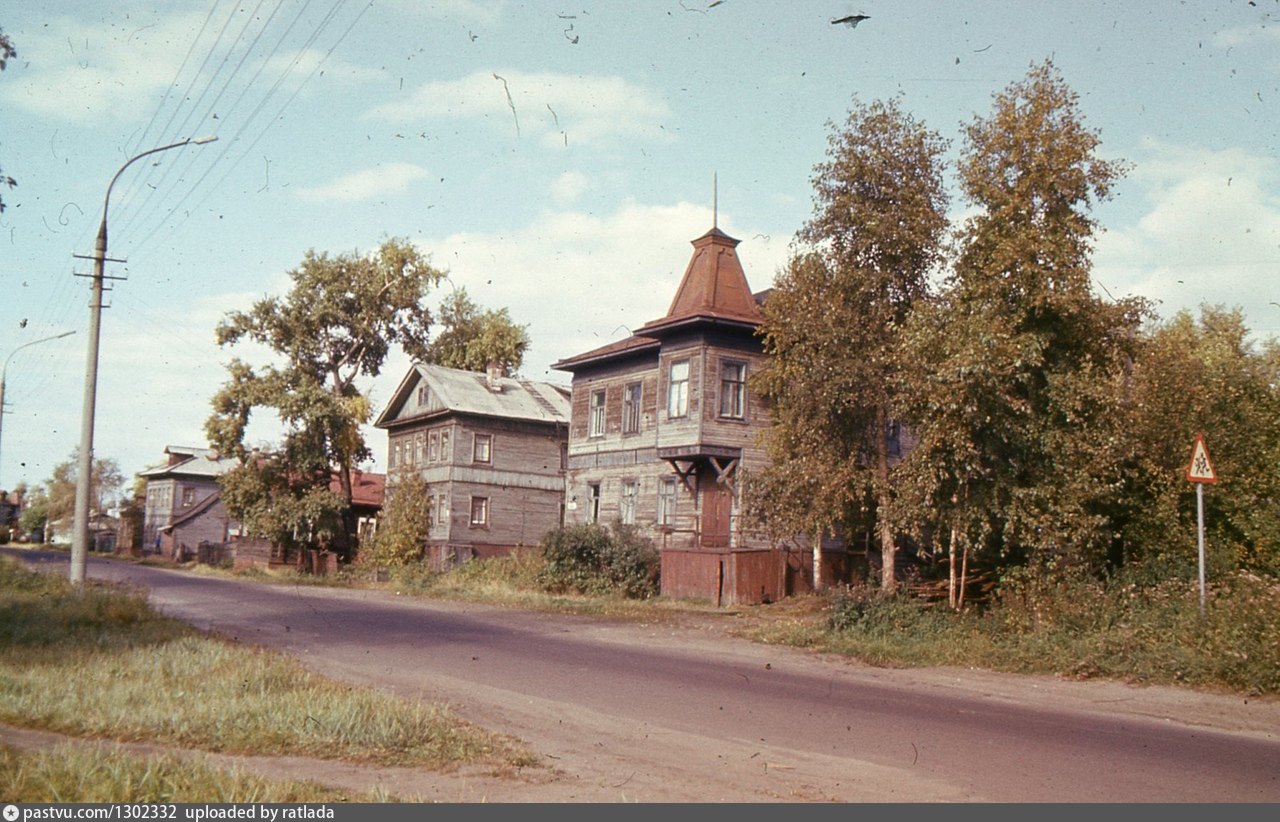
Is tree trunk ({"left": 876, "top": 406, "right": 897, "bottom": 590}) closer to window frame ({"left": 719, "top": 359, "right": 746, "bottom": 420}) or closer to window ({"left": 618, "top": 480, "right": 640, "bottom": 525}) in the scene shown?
window frame ({"left": 719, "top": 359, "right": 746, "bottom": 420})

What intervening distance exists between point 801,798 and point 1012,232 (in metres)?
14.3

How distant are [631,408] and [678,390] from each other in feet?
12.3

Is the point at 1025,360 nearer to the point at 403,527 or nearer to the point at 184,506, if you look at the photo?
the point at 403,527

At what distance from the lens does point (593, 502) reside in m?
39.5

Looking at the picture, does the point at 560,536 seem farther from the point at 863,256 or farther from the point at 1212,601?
the point at 1212,601

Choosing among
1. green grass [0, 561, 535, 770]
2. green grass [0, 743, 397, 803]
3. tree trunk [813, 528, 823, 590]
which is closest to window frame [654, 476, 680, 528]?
tree trunk [813, 528, 823, 590]

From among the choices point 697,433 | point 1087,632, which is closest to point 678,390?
point 697,433

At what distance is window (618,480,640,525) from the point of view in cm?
3709

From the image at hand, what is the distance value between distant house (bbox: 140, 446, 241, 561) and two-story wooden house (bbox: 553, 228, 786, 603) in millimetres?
50029

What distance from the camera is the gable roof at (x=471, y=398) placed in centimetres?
4844

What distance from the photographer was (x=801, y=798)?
7512 millimetres

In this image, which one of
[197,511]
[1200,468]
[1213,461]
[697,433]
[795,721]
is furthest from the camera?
[197,511]

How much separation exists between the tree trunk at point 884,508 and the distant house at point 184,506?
63.9 metres

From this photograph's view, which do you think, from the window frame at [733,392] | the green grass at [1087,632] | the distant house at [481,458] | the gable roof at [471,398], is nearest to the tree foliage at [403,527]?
the distant house at [481,458]
